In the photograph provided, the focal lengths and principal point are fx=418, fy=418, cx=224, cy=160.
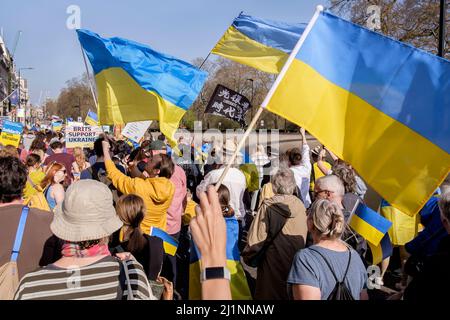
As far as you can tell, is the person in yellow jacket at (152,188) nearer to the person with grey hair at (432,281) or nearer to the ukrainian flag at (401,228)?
the person with grey hair at (432,281)

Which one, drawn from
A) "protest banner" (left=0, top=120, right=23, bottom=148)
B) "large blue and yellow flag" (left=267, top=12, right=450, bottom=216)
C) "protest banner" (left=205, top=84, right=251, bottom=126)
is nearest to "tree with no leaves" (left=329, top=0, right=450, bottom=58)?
"protest banner" (left=205, top=84, right=251, bottom=126)

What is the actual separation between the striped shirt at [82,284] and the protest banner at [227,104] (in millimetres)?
6933

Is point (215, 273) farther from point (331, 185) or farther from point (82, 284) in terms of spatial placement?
point (331, 185)

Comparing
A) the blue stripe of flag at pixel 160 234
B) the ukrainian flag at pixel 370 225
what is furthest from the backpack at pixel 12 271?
the ukrainian flag at pixel 370 225

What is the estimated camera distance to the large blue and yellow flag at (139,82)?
4609 mm

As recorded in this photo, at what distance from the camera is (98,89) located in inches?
196

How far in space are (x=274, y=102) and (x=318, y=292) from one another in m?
1.26

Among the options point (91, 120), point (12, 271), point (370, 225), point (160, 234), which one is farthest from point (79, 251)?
point (91, 120)

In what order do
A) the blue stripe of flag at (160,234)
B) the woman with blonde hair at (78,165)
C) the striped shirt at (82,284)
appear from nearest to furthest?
1. the striped shirt at (82,284)
2. the blue stripe of flag at (160,234)
3. the woman with blonde hair at (78,165)

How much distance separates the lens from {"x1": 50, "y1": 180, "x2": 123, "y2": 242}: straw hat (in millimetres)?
2111

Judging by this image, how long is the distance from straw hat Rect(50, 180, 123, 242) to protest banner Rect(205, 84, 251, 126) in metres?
6.71

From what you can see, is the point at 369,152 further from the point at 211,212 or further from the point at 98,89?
the point at 98,89

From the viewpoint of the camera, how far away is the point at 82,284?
1.96 m

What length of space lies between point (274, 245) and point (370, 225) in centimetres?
88
